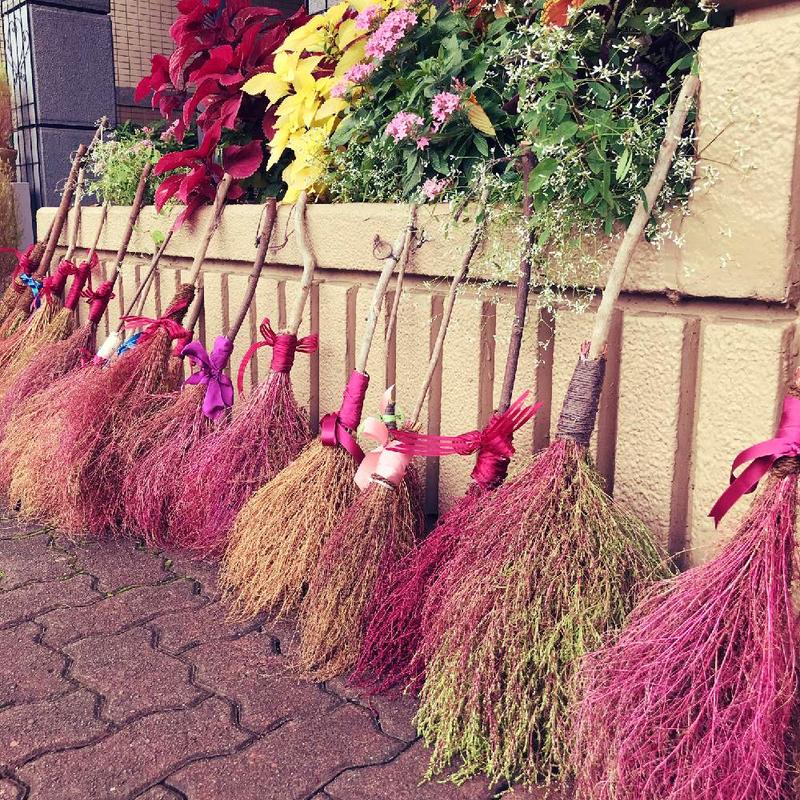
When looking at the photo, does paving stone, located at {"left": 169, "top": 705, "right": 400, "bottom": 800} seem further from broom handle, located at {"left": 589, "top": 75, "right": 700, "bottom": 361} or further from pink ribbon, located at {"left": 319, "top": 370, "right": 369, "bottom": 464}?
broom handle, located at {"left": 589, "top": 75, "right": 700, "bottom": 361}

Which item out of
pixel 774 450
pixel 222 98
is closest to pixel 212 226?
pixel 222 98

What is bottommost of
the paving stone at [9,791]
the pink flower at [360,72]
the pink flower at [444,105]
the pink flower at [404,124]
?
the paving stone at [9,791]

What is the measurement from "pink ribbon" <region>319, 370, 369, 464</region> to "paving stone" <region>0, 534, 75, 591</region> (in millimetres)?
1072

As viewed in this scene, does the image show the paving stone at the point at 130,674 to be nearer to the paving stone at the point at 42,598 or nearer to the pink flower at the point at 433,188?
the paving stone at the point at 42,598

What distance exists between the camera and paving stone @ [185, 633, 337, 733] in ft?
6.57

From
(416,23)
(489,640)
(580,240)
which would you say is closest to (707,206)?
(580,240)

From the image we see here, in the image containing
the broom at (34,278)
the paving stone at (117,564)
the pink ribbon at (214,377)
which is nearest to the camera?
the paving stone at (117,564)

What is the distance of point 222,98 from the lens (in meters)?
3.71

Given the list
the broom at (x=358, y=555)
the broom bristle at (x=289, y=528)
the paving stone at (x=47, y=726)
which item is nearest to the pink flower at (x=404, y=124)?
the broom at (x=358, y=555)

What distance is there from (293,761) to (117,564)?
52.3 inches

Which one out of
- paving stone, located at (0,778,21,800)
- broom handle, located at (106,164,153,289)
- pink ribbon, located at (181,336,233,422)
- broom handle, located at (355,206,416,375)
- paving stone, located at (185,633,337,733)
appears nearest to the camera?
paving stone, located at (0,778,21,800)

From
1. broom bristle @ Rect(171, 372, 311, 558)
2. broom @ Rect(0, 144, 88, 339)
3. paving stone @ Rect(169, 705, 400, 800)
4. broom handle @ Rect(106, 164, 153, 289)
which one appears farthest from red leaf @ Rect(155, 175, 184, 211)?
paving stone @ Rect(169, 705, 400, 800)

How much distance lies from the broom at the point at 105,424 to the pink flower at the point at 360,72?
114 cm

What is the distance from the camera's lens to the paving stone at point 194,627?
234 cm
